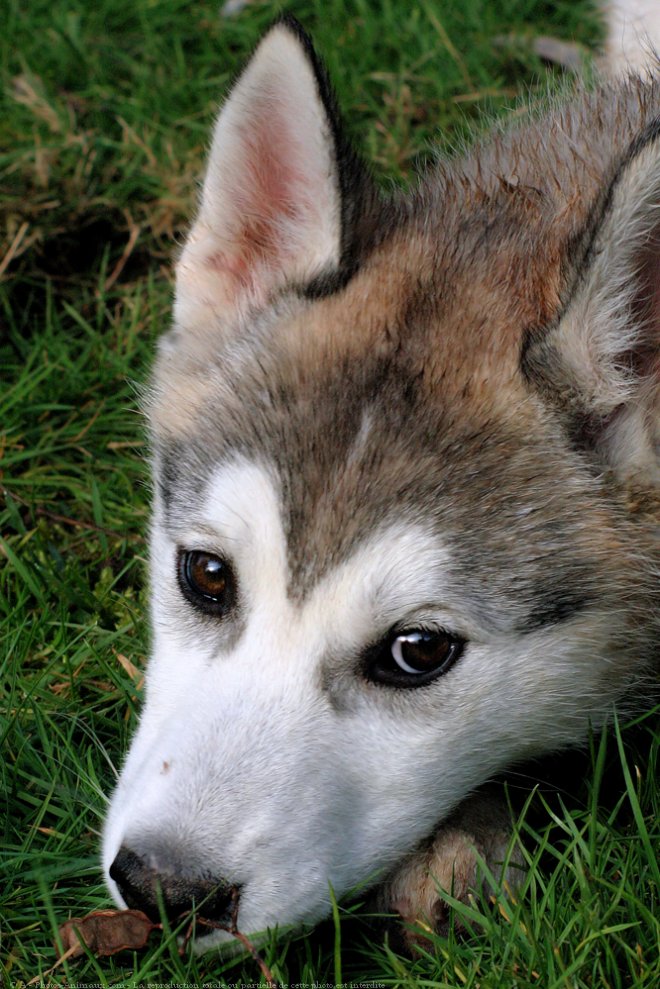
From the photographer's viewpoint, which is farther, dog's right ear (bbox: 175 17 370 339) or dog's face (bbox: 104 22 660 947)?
dog's right ear (bbox: 175 17 370 339)

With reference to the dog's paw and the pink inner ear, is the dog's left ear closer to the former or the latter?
the pink inner ear

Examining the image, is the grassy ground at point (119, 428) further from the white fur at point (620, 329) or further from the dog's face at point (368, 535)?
the white fur at point (620, 329)

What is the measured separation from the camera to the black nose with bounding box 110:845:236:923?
8.41ft

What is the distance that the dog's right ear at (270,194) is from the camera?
3.13m

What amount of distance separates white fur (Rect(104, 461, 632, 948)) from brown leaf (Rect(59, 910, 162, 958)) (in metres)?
0.17

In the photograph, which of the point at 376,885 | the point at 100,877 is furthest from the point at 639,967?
the point at 100,877

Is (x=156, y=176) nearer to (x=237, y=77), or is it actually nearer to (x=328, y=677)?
(x=237, y=77)

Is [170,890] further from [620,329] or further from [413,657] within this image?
[620,329]

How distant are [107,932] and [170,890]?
15.8 inches

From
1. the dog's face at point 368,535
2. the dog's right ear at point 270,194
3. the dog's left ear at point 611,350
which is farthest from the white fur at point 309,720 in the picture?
the dog's right ear at point 270,194

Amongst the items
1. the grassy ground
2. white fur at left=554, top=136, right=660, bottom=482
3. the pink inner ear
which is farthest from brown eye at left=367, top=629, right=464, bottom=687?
the pink inner ear

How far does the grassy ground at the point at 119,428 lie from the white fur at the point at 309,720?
226mm

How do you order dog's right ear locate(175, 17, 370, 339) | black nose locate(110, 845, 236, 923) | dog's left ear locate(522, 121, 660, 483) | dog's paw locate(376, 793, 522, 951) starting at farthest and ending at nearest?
dog's right ear locate(175, 17, 370, 339) < dog's paw locate(376, 793, 522, 951) < dog's left ear locate(522, 121, 660, 483) < black nose locate(110, 845, 236, 923)

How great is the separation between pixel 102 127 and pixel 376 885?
4.34m
